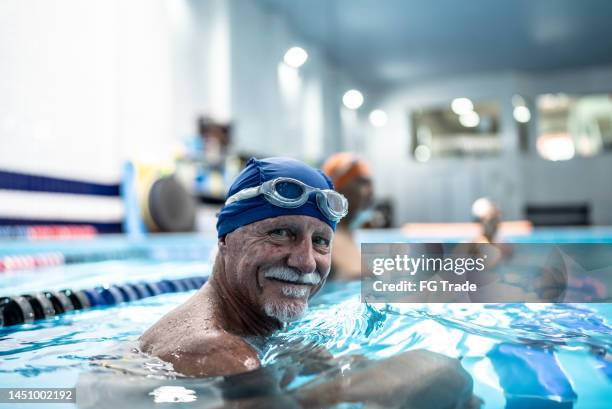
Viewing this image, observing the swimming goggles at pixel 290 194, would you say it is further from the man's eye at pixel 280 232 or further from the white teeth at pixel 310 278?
the white teeth at pixel 310 278

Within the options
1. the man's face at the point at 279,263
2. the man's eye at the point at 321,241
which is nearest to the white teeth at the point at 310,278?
the man's face at the point at 279,263

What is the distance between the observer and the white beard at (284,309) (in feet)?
5.06

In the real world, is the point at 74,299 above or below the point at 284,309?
below

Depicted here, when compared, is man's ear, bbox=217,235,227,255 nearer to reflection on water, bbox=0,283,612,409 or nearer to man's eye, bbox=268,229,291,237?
man's eye, bbox=268,229,291,237

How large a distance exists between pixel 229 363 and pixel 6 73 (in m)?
5.96

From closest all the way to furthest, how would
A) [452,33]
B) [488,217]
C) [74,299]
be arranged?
[74,299] → [488,217] → [452,33]

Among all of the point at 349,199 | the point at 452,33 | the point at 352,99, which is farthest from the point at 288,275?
the point at 352,99

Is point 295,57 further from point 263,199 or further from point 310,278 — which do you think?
point 310,278

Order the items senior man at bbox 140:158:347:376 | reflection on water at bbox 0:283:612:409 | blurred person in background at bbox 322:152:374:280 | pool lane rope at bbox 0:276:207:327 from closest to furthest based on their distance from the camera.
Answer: reflection on water at bbox 0:283:612:409, senior man at bbox 140:158:347:376, pool lane rope at bbox 0:276:207:327, blurred person in background at bbox 322:152:374:280

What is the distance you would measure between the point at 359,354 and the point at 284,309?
0.23 m

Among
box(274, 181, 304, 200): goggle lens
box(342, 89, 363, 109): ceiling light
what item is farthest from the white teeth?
box(342, 89, 363, 109): ceiling light

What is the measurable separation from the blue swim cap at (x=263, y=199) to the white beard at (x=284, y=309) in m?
0.23

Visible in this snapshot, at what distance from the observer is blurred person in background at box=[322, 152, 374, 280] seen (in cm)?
350

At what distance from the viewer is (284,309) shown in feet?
5.08
